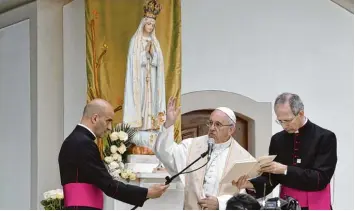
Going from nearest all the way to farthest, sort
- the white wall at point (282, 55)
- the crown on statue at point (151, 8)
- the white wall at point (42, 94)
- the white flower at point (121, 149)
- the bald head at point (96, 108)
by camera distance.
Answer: the bald head at point (96, 108) < the white flower at point (121, 149) < the crown on statue at point (151, 8) < the white wall at point (42, 94) < the white wall at point (282, 55)

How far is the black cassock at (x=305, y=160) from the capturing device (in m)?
5.93

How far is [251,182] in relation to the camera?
Answer: 19.9 ft

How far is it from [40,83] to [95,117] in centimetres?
338

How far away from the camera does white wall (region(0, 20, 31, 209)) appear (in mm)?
9281

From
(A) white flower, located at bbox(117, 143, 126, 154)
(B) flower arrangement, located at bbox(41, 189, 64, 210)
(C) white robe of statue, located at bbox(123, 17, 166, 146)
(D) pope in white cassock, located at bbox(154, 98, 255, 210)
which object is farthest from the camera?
(C) white robe of statue, located at bbox(123, 17, 166, 146)

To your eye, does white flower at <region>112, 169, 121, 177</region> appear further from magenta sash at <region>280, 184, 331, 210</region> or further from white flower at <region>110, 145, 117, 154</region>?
magenta sash at <region>280, 184, 331, 210</region>

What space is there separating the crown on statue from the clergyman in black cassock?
9.79 feet

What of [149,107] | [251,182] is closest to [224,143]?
[251,182]

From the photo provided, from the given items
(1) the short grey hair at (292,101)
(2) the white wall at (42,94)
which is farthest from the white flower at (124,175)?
(1) the short grey hair at (292,101)

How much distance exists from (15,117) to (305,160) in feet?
14.0

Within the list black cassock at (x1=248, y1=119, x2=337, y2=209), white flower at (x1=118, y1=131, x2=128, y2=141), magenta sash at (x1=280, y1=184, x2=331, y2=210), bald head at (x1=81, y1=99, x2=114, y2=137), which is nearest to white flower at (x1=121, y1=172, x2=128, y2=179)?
white flower at (x1=118, y1=131, x2=128, y2=141)

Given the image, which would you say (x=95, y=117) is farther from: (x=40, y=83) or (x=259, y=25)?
(x=259, y=25)

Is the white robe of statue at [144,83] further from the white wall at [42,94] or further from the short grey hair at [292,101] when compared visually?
the short grey hair at [292,101]

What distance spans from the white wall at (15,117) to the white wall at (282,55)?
168cm
